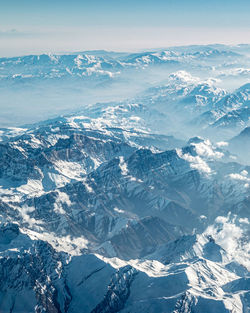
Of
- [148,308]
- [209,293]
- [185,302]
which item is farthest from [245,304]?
[148,308]

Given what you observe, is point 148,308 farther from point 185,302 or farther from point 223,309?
point 223,309

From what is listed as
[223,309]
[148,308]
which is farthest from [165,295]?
[223,309]

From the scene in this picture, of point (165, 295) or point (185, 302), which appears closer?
point (185, 302)

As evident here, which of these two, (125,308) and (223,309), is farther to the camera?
(125,308)

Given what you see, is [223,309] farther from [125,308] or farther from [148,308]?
[125,308]

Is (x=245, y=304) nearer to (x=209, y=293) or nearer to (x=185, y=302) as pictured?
(x=209, y=293)

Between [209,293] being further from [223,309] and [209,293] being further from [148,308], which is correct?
[148,308]
